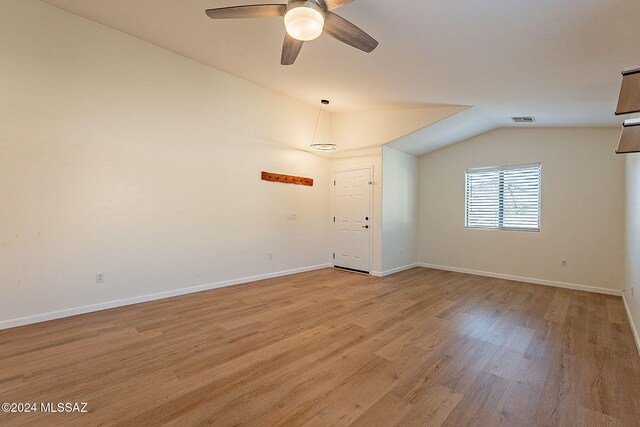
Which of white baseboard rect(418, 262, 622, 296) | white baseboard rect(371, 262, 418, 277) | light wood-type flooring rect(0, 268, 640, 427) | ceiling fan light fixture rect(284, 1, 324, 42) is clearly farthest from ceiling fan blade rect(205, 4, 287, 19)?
white baseboard rect(418, 262, 622, 296)

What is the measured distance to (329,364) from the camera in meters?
2.31

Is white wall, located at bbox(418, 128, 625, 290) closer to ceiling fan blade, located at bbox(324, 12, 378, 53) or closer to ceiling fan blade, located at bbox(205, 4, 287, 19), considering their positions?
ceiling fan blade, located at bbox(324, 12, 378, 53)

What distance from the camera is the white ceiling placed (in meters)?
2.20

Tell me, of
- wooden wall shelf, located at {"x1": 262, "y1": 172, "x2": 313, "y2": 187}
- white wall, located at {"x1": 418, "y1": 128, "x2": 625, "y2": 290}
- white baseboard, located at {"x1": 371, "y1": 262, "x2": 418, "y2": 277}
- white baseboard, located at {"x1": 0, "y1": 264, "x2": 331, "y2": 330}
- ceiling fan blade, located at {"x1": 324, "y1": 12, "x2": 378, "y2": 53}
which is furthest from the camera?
white baseboard, located at {"x1": 371, "y1": 262, "x2": 418, "y2": 277}

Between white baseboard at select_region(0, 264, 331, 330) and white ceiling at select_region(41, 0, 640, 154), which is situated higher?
white ceiling at select_region(41, 0, 640, 154)

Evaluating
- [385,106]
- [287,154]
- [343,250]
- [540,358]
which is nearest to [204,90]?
[287,154]

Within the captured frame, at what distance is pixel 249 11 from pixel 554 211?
5.78 metres

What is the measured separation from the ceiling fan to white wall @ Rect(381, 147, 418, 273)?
3.47 m

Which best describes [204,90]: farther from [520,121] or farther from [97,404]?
[520,121]

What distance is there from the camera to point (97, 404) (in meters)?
1.79

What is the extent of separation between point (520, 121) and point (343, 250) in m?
4.09

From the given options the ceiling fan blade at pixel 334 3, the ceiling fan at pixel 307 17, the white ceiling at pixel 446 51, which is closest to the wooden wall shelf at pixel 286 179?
the white ceiling at pixel 446 51

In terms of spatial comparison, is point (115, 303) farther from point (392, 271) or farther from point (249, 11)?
point (392, 271)

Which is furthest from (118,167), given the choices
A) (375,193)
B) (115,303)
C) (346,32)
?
(375,193)
